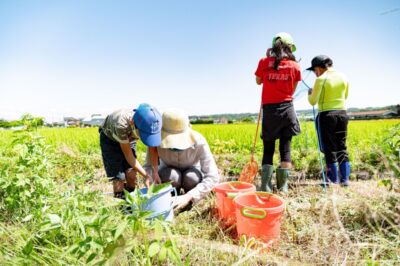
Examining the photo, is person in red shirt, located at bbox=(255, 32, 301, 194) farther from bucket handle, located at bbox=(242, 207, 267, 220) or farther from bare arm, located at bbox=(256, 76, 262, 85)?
bucket handle, located at bbox=(242, 207, 267, 220)

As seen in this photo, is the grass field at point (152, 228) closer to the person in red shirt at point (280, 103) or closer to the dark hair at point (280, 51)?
the person in red shirt at point (280, 103)

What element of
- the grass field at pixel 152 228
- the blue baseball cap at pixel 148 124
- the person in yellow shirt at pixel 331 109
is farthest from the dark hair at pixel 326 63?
the blue baseball cap at pixel 148 124

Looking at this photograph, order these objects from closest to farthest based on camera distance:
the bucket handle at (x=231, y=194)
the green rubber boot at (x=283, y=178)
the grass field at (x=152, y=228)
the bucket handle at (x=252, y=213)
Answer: the grass field at (x=152, y=228) < the bucket handle at (x=252, y=213) < the bucket handle at (x=231, y=194) < the green rubber boot at (x=283, y=178)

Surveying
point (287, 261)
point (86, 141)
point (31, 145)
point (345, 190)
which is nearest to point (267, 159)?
point (345, 190)

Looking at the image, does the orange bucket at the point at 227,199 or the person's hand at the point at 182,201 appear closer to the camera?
the orange bucket at the point at 227,199

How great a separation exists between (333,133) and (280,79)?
91cm

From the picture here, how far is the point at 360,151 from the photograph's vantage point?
13.8ft

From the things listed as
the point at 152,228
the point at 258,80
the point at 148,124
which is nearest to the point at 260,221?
the point at 152,228

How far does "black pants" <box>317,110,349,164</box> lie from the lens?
9.73ft

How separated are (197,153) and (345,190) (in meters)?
1.35

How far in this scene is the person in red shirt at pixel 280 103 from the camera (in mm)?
2686

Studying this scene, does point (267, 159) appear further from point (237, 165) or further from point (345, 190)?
point (237, 165)

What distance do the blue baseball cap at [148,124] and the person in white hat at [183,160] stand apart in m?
0.23

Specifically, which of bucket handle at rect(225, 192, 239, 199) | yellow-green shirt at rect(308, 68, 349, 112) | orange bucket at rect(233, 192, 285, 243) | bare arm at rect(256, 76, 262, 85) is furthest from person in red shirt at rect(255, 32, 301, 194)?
orange bucket at rect(233, 192, 285, 243)
